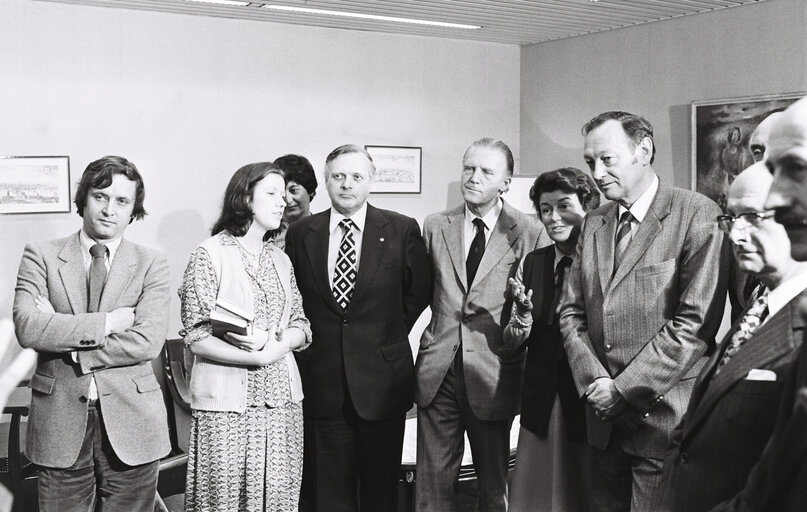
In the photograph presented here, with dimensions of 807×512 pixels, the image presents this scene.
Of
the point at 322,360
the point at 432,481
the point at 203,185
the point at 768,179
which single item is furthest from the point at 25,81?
the point at 768,179

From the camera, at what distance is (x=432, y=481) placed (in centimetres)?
408

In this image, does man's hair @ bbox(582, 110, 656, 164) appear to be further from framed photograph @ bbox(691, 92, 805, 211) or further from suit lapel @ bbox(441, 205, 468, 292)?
framed photograph @ bbox(691, 92, 805, 211)

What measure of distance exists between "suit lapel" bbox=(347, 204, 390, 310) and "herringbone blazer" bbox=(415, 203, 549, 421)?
0.91 ft

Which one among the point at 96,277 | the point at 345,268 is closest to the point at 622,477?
the point at 345,268

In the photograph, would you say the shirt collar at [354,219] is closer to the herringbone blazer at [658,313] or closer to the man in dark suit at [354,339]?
the man in dark suit at [354,339]

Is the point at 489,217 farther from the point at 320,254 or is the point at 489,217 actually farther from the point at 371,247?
the point at 320,254

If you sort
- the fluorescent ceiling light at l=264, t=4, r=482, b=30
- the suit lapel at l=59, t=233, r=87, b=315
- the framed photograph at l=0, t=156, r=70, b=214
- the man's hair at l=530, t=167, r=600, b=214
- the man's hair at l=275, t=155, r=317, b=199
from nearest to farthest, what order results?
the suit lapel at l=59, t=233, r=87, b=315
the man's hair at l=530, t=167, r=600, b=214
the man's hair at l=275, t=155, r=317, b=199
the framed photograph at l=0, t=156, r=70, b=214
the fluorescent ceiling light at l=264, t=4, r=482, b=30

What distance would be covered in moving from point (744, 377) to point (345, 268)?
2.42 meters

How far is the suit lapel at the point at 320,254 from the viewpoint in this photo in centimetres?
398

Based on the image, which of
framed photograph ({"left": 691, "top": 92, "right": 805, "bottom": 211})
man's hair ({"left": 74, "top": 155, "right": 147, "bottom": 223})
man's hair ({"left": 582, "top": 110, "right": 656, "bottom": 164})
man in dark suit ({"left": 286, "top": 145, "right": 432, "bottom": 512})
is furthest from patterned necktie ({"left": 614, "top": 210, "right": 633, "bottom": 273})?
framed photograph ({"left": 691, "top": 92, "right": 805, "bottom": 211})

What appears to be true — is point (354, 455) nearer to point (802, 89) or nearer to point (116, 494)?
point (116, 494)

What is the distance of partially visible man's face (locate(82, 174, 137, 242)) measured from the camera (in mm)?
3504

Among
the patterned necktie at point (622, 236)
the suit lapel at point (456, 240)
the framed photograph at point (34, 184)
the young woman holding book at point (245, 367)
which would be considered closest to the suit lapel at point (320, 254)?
the young woman holding book at point (245, 367)

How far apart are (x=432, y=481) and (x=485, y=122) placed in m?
4.72
